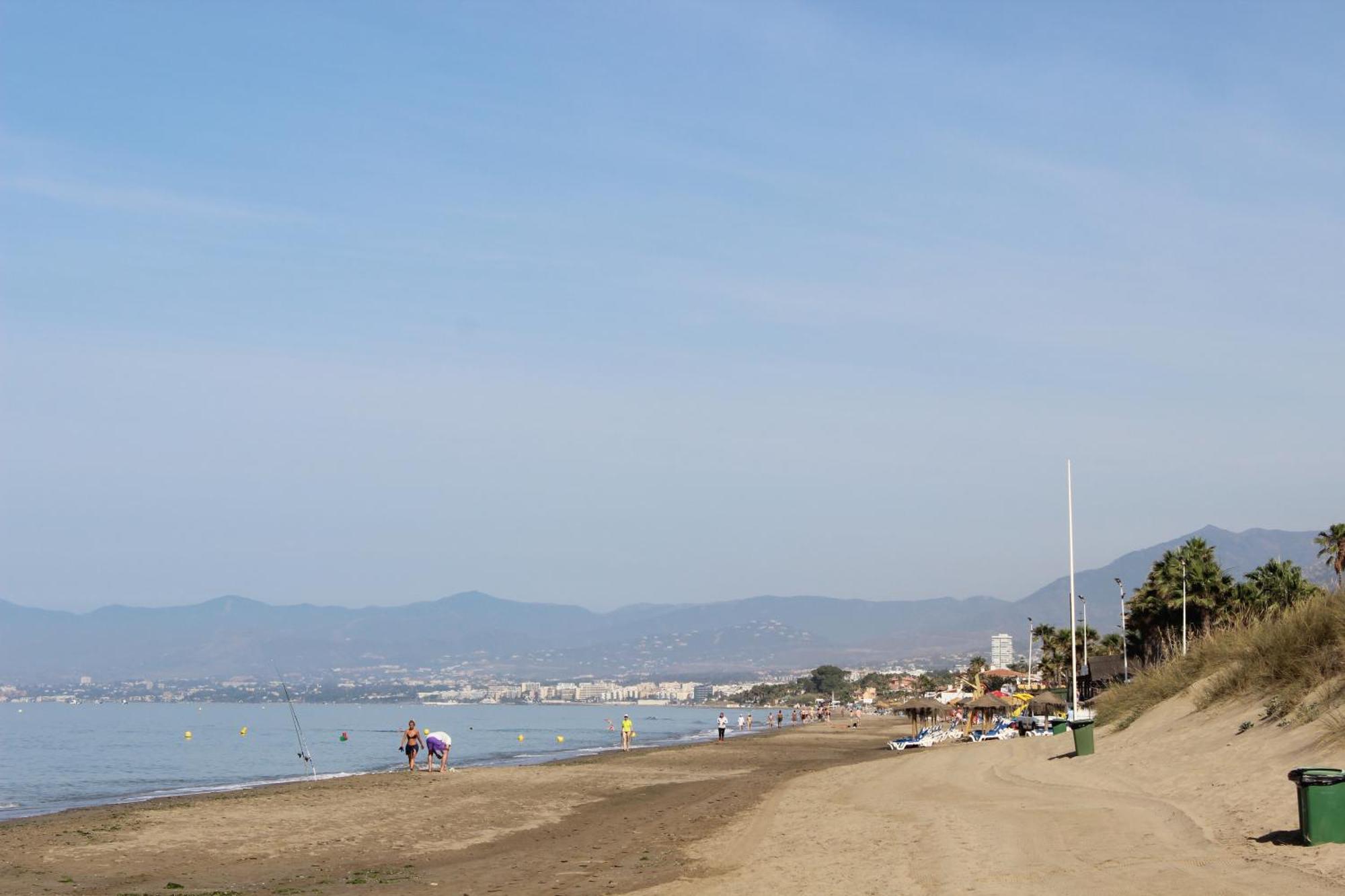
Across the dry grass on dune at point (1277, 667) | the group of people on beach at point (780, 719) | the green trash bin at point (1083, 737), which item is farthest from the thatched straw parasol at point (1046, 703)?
the green trash bin at point (1083, 737)

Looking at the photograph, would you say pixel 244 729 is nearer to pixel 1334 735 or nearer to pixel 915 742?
pixel 915 742

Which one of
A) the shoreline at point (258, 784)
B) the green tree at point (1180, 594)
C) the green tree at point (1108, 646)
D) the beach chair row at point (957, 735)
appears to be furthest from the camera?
the green tree at point (1108, 646)

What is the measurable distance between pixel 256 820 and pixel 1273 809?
16.9 metres

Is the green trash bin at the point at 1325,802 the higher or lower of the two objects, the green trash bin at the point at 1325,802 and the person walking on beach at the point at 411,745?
the higher

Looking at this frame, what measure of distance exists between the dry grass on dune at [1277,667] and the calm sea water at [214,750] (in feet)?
84.0

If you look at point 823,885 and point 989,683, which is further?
point 989,683

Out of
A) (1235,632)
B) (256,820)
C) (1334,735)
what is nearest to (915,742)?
(1235,632)

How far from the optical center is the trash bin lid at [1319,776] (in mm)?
11359

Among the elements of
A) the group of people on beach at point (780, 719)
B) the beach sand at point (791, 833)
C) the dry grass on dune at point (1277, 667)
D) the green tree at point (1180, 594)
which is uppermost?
the green tree at point (1180, 594)

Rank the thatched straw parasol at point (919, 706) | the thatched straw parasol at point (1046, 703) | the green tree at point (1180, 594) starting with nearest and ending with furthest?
1. the thatched straw parasol at point (1046, 703)
2. the green tree at point (1180, 594)
3. the thatched straw parasol at point (919, 706)

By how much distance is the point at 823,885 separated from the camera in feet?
40.6

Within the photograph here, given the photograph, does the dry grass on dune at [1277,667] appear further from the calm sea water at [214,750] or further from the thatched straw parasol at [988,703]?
the thatched straw parasol at [988,703]

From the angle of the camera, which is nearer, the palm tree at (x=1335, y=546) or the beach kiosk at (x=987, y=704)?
the beach kiosk at (x=987, y=704)

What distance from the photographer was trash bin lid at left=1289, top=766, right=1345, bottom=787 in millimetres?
11359
